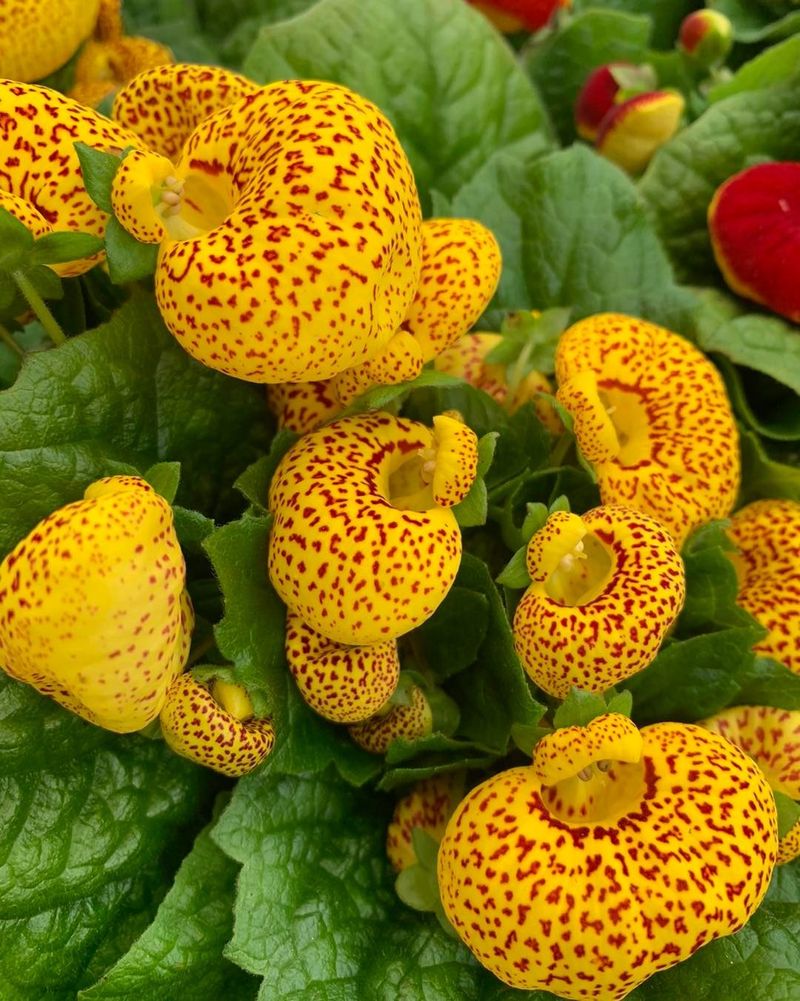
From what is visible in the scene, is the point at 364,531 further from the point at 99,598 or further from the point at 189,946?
the point at 189,946

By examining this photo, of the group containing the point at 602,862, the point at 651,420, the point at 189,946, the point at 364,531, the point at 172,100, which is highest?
the point at 172,100

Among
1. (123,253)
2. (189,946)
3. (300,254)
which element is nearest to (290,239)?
(300,254)

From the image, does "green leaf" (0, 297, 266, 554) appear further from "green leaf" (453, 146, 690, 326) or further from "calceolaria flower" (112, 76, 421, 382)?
"green leaf" (453, 146, 690, 326)

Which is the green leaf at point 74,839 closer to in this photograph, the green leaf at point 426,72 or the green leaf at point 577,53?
the green leaf at point 426,72

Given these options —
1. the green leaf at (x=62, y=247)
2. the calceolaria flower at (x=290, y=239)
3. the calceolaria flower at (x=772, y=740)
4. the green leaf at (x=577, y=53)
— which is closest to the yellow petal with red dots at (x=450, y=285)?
the calceolaria flower at (x=290, y=239)

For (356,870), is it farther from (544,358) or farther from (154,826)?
(544,358)

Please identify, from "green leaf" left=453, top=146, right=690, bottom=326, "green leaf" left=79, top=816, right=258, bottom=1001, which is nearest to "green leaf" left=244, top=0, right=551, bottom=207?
"green leaf" left=453, top=146, right=690, bottom=326
